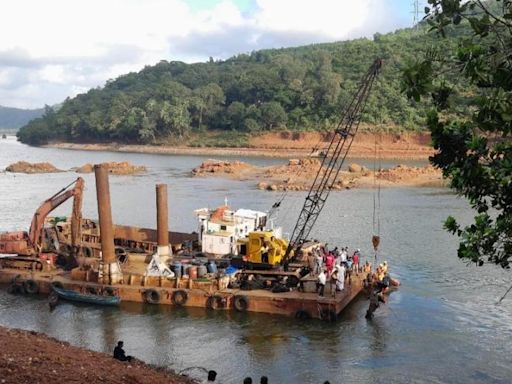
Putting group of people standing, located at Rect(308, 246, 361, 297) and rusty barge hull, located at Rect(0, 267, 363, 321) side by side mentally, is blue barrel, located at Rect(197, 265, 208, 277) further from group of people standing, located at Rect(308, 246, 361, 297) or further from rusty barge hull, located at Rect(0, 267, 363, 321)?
group of people standing, located at Rect(308, 246, 361, 297)

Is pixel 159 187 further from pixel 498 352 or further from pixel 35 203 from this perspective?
pixel 35 203

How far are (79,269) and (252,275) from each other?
7412 mm

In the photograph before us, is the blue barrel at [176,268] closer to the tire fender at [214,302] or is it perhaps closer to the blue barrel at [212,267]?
the blue barrel at [212,267]

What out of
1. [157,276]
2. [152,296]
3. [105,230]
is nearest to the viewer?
[152,296]

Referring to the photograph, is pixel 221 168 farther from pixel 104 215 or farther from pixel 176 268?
pixel 176 268

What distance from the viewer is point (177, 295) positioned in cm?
2333

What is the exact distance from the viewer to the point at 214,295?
75.2 feet

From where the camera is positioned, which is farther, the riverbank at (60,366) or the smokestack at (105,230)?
the smokestack at (105,230)

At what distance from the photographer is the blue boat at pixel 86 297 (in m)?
23.5

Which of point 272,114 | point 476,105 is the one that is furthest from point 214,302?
point 272,114

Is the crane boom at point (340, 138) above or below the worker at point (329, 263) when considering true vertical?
above

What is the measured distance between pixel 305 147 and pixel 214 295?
83371 mm

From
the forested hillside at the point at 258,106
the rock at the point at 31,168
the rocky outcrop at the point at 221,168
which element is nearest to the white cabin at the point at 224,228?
the rocky outcrop at the point at 221,168

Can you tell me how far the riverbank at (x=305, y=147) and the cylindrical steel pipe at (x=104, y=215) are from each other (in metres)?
64.7
